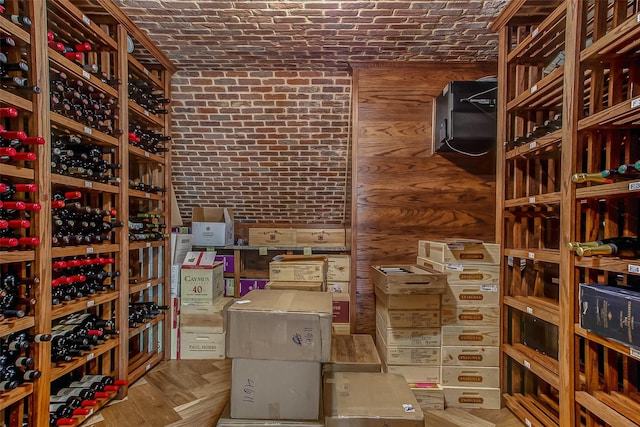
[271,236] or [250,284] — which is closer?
[250,284]

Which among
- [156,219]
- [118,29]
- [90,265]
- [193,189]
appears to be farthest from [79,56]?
[193,189]

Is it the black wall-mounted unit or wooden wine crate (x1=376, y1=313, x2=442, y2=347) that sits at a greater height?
the black wall-mounted unit

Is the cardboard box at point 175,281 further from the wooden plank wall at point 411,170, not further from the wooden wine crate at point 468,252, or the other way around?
the wooden wine crate at point 468,252

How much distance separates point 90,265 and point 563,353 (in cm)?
268

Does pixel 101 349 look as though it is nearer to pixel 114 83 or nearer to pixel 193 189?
pixel 114 83

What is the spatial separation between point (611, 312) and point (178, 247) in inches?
123

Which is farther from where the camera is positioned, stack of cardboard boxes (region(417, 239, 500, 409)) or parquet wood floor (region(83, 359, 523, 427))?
stack of cardboard boxes (region(417, 239, 500, 409))

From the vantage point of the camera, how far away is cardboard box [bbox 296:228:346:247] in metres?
4.12

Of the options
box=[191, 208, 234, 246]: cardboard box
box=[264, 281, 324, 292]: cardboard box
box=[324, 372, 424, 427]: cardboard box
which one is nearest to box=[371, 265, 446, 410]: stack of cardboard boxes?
box=[324, 372, 424, 427]: cardboard box

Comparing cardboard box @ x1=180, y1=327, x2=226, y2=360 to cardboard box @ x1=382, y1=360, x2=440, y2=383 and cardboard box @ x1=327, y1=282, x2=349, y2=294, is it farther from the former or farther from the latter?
cardboard box @ x1=382, y1=360, x2=440, y2=383

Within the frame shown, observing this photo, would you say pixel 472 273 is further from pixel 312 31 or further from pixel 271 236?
pixel 271 236

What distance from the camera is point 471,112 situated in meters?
2.67

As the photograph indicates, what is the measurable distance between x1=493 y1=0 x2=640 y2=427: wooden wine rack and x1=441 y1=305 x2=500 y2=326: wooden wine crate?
0.25 ft

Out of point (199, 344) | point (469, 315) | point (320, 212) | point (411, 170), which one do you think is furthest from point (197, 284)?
point (469, 315)
